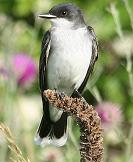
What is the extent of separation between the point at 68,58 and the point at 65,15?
0.46 m

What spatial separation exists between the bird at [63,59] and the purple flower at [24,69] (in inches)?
31.2

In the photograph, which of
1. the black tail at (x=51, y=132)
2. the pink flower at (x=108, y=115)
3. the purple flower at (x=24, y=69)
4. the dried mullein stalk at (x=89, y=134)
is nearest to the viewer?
the dried mullein stalk at (x=89, y=134)

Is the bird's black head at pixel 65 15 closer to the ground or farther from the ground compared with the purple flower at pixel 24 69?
farther from the ground

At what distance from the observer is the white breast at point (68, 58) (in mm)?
5055

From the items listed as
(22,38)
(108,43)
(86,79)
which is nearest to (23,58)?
(86,79)

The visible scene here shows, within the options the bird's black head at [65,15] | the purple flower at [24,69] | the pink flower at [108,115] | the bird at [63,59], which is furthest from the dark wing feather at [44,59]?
the purple flower at [24,69]

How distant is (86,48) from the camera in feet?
16.8

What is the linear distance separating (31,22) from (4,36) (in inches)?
160

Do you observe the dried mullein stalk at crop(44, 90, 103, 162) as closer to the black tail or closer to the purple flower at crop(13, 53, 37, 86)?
the black tail

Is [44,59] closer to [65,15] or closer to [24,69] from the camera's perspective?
[65,15]

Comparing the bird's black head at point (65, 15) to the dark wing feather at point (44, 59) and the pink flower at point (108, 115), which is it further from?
the pink flower at point (108, 115)

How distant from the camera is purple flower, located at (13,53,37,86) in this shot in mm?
6154

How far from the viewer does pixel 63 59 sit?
5066mm

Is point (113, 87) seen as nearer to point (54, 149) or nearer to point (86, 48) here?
point (54, 149)
